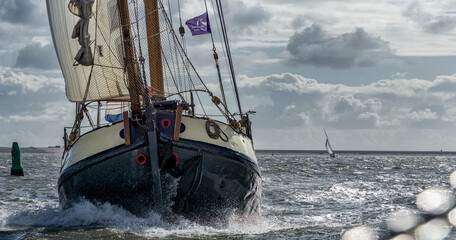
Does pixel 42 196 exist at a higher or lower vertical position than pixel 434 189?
higher

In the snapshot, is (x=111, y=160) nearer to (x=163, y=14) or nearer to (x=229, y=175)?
(x=229, y=175)

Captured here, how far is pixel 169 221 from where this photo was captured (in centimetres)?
1474

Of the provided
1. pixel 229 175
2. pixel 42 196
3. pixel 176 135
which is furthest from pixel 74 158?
pixel 42 196

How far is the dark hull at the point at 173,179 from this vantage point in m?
14.4

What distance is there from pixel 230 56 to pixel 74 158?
7.90 metres

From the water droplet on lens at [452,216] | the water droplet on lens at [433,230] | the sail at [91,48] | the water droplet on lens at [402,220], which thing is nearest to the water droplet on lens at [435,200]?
the water droplet on lens at [452,216]

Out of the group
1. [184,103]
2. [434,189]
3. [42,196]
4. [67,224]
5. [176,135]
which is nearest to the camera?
[176,135]

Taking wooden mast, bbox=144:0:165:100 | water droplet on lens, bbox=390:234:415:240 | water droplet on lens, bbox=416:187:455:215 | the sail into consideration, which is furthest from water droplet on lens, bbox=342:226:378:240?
wooden mast, bbox=144:0:165:100

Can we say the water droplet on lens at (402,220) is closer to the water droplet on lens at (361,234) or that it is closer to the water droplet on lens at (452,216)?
the water droplet on lens at (361,234)

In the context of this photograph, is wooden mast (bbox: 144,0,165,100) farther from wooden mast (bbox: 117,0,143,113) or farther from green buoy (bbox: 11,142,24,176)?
green buoy (bbox: 11,142,24,176)

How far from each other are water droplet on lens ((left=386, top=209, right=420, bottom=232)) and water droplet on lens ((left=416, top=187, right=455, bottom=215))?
892 millimetres

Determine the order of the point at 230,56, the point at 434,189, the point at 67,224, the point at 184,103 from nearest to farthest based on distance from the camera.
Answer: the point at 67,224 → the point at 184,103 → the point at 230,56 → the point at 434,189

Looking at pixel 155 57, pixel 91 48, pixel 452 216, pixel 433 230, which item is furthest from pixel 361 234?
pixel 155 57

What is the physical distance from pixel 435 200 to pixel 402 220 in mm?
6427
